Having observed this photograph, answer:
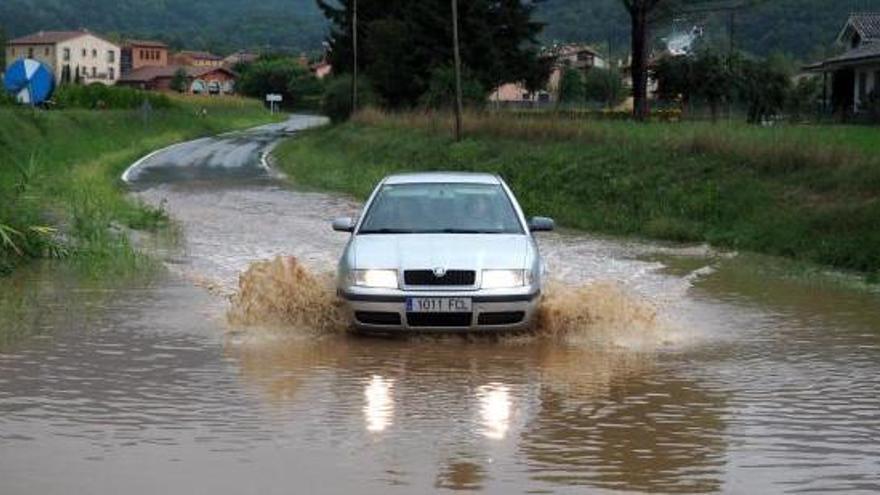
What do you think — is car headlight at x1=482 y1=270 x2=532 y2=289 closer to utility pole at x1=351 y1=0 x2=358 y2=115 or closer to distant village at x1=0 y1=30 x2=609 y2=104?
utility pole at x1=351 y1=0 x2=358 y2=115

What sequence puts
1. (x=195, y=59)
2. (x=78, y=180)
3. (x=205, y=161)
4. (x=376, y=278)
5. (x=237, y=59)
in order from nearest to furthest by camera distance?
(x=376, y=278)
(x=78, y=180)
(x=205, y=161)
(x=195, y=59)
(x=237, y=59)

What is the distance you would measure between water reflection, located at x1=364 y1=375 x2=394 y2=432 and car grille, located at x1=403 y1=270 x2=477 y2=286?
123 cm

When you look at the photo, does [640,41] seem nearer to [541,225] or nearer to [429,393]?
[541,225]

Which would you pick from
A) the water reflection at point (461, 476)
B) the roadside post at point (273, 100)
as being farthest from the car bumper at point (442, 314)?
the roadside post at point (273, 100)

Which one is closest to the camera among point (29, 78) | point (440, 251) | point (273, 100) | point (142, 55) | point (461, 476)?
point (461, 476)

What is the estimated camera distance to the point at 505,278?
10.5 meters

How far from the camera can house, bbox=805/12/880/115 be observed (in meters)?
48.1

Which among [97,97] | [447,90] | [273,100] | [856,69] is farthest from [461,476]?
[273,100]

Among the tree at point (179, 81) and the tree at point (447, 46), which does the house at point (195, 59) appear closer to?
the tree at point (179, 81)

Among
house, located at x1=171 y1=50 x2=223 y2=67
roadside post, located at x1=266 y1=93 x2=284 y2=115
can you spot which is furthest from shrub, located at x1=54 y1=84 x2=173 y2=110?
house, located at x1=171 y1=50 x2=223 y2=67

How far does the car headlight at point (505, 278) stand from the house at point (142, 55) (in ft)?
544

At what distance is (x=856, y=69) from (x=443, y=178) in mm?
42977

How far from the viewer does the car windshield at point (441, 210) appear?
38.2 feet

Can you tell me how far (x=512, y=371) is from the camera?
963 centimetres
